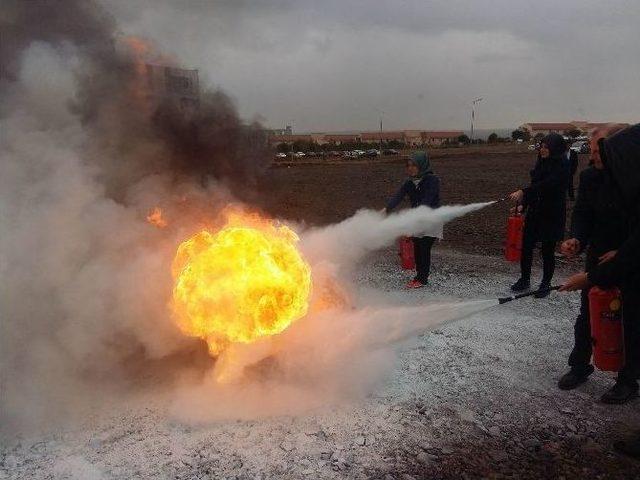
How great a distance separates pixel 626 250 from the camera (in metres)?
4.35

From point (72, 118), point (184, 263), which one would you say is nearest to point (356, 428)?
point (184, 263)

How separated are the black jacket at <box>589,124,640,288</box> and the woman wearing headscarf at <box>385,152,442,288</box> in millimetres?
3898

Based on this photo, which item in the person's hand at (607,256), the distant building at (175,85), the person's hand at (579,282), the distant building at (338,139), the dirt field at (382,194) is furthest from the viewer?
the distant building at (338,139)

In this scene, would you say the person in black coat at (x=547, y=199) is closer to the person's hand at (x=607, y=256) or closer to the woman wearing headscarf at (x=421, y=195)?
the woman wearing headscarf at (x=421, y=195)

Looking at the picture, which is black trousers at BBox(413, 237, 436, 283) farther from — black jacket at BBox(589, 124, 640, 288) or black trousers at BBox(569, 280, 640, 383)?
black jacket at BBox(589, 124, 640, 288)

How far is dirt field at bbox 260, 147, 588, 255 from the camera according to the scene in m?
12.1

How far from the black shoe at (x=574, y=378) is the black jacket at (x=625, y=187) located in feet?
4.44

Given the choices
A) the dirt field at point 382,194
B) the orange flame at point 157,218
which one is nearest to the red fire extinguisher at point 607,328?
the dirt field at point 382,194

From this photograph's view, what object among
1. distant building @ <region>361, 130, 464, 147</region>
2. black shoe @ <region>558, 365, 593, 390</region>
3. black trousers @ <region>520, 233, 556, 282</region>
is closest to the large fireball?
black shoe @ <region>558, 365, 593, 390</region>

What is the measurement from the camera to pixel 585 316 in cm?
525

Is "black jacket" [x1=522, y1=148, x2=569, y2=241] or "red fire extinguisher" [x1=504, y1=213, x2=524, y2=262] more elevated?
"black jacket" [x1=522, y1=148, x2=569, y2=241]

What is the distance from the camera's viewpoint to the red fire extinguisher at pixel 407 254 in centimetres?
933

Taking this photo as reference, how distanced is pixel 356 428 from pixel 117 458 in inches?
84.8

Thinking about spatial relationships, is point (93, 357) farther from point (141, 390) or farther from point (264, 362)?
point (264, 362)
